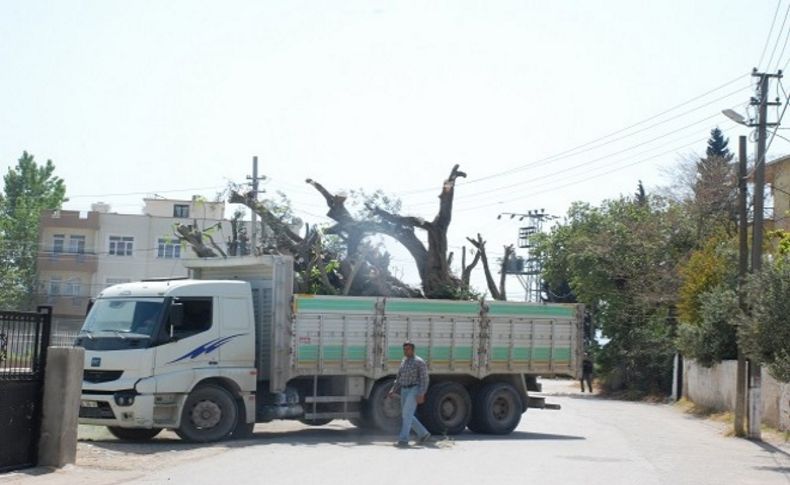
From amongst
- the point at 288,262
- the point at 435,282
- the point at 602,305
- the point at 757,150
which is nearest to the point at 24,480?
the point at 288,262

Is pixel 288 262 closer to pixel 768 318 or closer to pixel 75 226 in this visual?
pixel 768 318

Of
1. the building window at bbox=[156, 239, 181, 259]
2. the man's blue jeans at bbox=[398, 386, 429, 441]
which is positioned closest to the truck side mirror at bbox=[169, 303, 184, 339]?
the man's blue jeans at bbox=[398, 386, 429, 441]

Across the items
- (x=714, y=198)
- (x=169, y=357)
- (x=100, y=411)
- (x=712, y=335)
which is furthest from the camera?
(x=714, y=198)

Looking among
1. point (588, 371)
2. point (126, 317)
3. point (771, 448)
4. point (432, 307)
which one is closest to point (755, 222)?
point (771, 448)

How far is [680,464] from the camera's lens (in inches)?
706

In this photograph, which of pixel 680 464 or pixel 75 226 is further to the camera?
pixel 75 226

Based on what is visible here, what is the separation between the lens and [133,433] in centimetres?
1947

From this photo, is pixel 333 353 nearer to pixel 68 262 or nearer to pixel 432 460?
pixel 432 460

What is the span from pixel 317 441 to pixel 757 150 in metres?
12.4

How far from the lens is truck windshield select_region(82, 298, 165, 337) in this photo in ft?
60.7

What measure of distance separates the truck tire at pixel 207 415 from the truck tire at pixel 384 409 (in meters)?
2.87

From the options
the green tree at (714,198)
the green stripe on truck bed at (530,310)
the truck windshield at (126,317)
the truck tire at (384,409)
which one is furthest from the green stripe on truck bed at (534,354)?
the green tree at (714,198)

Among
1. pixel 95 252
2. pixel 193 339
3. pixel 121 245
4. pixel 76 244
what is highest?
pixel 121 245

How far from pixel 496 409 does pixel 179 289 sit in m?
7.15
